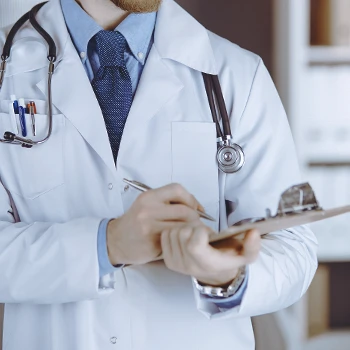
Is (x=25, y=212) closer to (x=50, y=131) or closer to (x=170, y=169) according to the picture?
(x=50, y=131)

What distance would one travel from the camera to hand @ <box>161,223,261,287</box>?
816 mm

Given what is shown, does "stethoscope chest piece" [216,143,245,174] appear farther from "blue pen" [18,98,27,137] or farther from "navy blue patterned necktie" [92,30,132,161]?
"blue pen" [18,98,27,137]

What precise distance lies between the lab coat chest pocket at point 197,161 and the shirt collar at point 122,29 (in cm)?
15

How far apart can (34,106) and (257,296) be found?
45cm

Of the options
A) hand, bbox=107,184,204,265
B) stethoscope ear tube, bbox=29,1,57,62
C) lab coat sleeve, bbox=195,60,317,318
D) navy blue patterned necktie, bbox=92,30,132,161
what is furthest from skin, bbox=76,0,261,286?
stethoscope ear tube, bbox=29,1,57,62

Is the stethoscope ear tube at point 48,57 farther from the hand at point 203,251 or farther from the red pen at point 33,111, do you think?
the hand at point 203,251

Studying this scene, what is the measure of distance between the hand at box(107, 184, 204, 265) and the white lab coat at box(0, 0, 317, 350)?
166 millimetres

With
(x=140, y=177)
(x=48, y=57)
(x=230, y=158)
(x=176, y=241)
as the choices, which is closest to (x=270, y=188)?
(x=230, y=158)

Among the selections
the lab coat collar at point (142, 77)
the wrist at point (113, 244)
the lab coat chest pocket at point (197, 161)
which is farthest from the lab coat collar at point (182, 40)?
the wrist at point (113, 244)

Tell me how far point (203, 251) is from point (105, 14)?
0.54 metres

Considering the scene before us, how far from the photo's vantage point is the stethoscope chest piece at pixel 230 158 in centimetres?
108

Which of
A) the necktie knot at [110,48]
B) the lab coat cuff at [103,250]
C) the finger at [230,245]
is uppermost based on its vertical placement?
the necktie knot at [110,48]

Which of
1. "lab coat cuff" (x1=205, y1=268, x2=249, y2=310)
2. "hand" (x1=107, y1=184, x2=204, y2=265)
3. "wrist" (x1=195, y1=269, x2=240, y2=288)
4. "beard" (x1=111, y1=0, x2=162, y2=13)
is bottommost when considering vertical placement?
"lab coat cuff" (x1=205, y1=268, x2=249, y2=310)

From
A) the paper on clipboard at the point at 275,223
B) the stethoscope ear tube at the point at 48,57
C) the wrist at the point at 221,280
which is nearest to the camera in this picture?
the paper on clipboard at the point at 275,223
